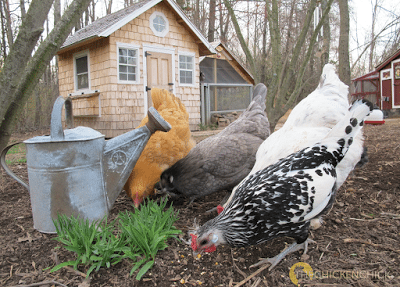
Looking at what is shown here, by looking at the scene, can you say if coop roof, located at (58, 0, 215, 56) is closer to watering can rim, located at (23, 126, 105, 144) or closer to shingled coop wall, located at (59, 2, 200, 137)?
shingled coop wall, located at (59, 2, 200, 137)

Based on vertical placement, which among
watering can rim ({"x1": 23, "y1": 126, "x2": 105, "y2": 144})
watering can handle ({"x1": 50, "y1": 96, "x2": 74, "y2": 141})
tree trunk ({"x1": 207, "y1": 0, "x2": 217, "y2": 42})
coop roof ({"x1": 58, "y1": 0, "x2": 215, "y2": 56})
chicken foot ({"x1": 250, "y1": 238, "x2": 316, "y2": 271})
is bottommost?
chicken foot ({"x1": 250, "y1": 238, "x2": 316, "y2": 271})

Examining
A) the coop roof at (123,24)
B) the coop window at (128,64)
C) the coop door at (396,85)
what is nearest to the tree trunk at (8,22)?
the coop roof at (123,24)

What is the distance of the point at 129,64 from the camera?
7508 millimetres

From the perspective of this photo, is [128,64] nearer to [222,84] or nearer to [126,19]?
[126,19]

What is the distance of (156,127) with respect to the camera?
2051 mm

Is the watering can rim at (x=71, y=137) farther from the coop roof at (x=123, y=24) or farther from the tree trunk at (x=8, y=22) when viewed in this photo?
the tree trunk at (x=8, y=22)

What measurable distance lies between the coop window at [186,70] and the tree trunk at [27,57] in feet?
20.6

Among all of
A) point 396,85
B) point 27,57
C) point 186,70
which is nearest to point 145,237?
point 27,57

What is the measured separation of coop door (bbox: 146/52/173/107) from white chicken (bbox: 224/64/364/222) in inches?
238

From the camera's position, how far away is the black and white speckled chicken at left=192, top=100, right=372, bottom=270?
1616 millimetres

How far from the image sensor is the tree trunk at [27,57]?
2.32 m

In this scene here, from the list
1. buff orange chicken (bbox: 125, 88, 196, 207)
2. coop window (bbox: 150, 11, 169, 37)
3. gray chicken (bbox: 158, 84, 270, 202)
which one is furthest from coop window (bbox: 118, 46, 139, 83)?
gray chicken (bbox: 158, 84, 270, 202)

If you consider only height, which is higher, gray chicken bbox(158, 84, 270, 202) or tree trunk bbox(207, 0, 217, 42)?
tree trunk bbox(207, 0, 217, 42)

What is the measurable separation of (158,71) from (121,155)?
6.46 m
